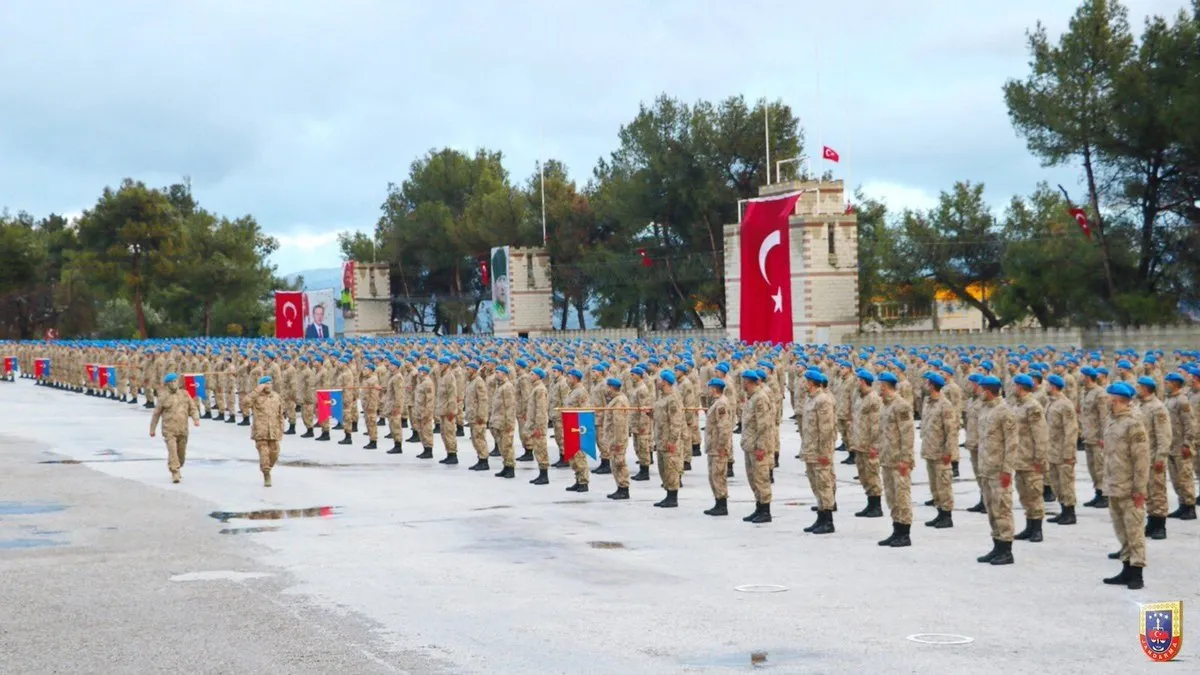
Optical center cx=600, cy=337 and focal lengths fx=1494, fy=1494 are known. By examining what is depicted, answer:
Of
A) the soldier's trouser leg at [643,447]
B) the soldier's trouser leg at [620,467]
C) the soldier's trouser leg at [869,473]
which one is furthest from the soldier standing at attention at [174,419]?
the soldier's trouser leg at [869,473]

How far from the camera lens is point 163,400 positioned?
75.4 feet

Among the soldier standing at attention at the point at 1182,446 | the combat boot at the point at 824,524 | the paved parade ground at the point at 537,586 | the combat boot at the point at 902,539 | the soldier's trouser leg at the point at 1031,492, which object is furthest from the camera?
the soldier standing at attention at the point at 1182,446

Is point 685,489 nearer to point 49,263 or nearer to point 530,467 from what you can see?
point 530,467

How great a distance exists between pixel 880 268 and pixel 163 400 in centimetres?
5090

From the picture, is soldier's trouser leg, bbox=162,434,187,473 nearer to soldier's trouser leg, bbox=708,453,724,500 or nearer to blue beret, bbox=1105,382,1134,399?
soldier's trouser leg, bbox=708,453,724,500

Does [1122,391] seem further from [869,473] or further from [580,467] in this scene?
[580,467]

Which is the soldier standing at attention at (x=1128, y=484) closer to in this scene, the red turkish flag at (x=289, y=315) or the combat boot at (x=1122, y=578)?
the combat boot at (x=1122, y=578)

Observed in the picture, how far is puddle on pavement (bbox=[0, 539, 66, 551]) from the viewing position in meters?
15.7

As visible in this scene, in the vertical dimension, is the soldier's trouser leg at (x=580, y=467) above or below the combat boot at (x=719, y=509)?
above

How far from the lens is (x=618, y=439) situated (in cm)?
1988

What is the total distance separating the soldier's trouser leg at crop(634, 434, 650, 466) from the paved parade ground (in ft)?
2.30

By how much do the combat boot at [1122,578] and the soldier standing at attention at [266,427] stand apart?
12828mm

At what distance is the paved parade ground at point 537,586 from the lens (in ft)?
33.4

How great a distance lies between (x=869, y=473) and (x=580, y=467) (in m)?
4.65
